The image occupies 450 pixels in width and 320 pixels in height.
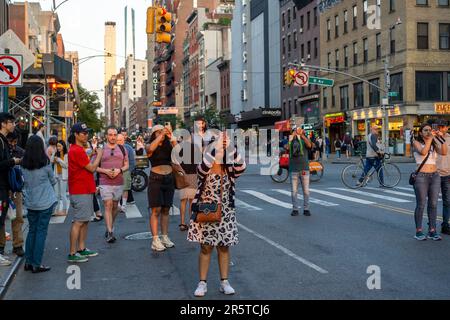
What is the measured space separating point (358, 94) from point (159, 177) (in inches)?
1662

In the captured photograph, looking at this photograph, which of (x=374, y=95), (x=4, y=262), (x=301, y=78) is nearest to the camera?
(x=4, y=262)

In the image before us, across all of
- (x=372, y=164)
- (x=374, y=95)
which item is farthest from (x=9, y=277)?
(x=374, y=95)

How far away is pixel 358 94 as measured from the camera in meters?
49.0

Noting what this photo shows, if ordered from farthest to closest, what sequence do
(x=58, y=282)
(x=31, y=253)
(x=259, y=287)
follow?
(x=31, y=253), (x=58, y=282), (x=259, y=287)

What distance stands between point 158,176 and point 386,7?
1551 inches

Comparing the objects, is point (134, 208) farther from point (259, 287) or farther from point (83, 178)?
point (259, 287)

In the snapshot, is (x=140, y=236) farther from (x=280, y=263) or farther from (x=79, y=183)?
(x=280, y=263)

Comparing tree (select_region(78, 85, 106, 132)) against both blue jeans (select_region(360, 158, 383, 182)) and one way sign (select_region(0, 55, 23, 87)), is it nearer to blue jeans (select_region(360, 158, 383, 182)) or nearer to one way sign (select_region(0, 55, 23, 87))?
blue jeans (select_region(360, 158, 383, 182))

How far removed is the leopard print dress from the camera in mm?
6125

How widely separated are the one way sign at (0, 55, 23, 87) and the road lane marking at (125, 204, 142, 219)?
417 centimetres

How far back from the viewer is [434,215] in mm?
9570

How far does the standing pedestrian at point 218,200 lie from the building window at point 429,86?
126 feet

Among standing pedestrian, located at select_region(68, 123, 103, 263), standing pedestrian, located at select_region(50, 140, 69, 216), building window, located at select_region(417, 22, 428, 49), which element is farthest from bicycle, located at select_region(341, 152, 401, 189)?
building window, located at select_region(417, 22, 428, 49)
